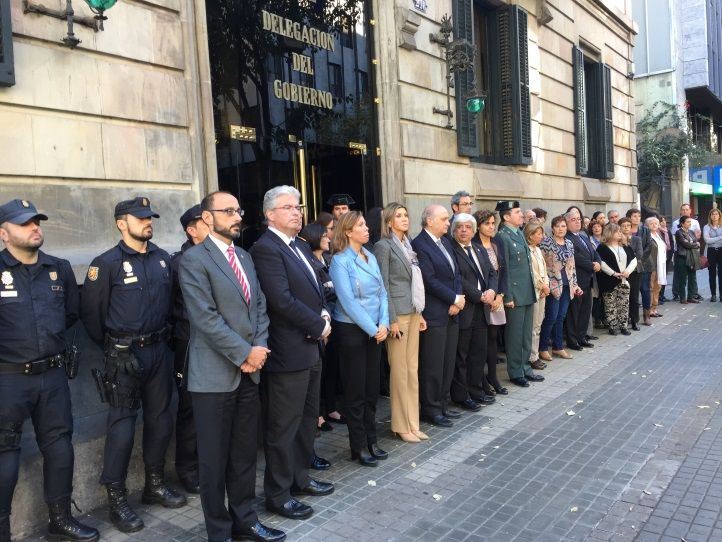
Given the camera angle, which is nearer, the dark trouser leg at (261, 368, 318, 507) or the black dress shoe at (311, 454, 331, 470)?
the dark trouser leg at (261, 368, 318, 507)

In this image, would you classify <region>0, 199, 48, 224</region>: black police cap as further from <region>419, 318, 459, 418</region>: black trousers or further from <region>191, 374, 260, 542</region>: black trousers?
<region>419, 318, 459, 418</region>: black trousers

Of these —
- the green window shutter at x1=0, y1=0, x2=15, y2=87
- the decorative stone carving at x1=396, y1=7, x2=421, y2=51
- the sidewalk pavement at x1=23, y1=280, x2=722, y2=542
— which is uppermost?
the decorative stone carving at x1=396, y1=7, x2=421, y2=51

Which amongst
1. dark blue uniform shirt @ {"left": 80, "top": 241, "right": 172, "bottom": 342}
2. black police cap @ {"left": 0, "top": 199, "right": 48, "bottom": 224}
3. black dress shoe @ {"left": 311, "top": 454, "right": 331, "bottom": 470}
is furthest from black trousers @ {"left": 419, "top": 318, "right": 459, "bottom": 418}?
black police cap @ {"left": 0, "top": 199, "right": 48, "bottom": 224}

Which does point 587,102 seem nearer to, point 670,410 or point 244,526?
point 670,410

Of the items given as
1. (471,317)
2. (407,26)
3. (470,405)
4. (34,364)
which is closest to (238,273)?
(34,364)

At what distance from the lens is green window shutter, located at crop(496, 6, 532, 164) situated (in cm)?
1115

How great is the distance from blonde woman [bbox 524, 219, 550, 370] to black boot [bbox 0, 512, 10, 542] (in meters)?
5.93

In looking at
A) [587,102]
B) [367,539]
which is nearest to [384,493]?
[367,539]

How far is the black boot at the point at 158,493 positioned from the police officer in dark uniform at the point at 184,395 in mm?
233

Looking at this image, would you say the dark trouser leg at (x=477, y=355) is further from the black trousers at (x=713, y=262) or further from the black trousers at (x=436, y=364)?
the black trousers at (x=713, y=262)

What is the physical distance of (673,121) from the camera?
22703mm

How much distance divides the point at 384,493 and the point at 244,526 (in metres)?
1.10

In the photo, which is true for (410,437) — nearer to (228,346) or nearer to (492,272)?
(492,272)

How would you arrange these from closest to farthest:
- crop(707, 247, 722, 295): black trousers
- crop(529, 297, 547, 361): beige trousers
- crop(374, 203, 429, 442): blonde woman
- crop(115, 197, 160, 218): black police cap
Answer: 1. crop(115, 197, 160, 218): black police cap
2. crop(374, 203, 429, 442): blonde woman
3. crop(529, 297, 547, 361): beige trousers
4. crop(707, 247, 722, 295): black trousers
